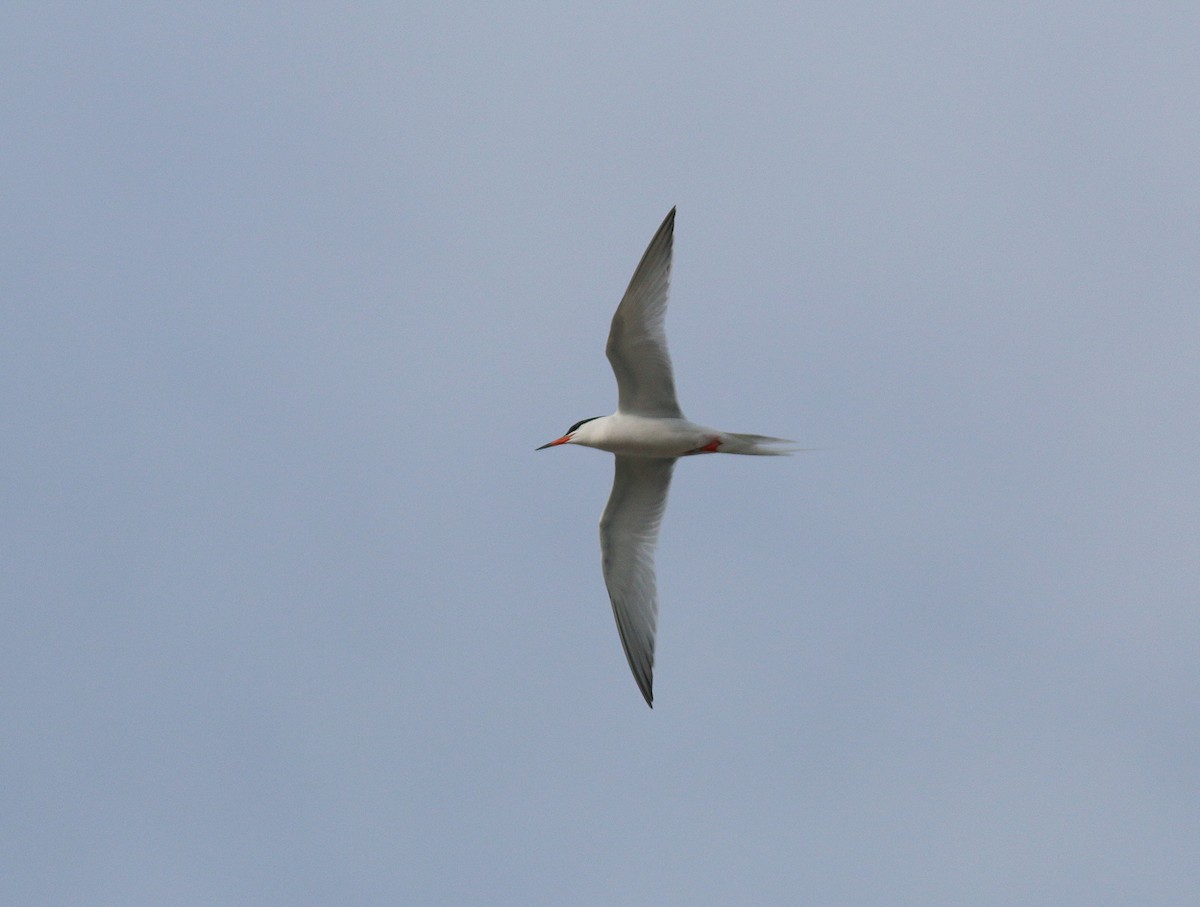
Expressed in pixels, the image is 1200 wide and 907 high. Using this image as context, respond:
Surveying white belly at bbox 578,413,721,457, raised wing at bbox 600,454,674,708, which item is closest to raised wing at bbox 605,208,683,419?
white belly at bbox 578,413,721,457

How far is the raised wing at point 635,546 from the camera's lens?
13.7 metres

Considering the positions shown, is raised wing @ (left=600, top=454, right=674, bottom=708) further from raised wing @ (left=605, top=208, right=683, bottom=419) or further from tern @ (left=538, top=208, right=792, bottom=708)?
raised wing @ (left=605, top=208, right=683, bottom=419)

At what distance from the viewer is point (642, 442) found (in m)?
13.0

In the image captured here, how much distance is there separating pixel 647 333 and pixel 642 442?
41.9 inches

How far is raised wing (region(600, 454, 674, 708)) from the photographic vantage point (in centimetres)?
1370

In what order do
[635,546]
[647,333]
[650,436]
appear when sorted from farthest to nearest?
[635,546], [650,436], [647,333]

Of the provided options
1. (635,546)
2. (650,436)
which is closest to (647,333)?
(650,436)

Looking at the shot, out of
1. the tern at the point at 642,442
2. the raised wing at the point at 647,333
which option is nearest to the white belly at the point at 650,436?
the tern at the point at 642,442

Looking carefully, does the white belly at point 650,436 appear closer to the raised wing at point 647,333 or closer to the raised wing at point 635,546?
the raised wing at point 647,333

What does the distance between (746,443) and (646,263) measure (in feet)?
6.01

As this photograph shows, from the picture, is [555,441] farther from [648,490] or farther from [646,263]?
[646,263]

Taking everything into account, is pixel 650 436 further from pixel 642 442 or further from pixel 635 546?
pixel 635 546

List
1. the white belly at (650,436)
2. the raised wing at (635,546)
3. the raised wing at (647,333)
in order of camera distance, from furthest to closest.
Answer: the raised wing at (635,546), the white belly at (650,436), the raised wing at (647,333)

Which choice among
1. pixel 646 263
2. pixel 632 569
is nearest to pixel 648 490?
pixel 632 569
